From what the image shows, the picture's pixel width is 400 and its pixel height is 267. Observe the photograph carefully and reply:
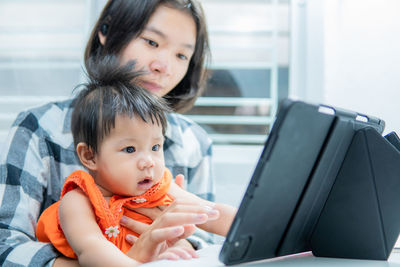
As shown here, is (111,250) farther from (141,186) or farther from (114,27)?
(114,27)

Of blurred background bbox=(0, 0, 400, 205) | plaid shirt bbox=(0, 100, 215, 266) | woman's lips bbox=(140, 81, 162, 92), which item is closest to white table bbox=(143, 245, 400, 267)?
plaid shirt bbox=(0, 100, 215, 266)

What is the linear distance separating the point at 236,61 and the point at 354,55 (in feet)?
1.70

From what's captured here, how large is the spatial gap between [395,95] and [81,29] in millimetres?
1234

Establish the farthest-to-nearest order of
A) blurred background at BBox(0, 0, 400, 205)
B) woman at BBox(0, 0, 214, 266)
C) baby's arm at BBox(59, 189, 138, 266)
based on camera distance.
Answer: blurred background at BBox(0, 0, 400, 205)
woman at BBox(0, 0, 214, 266)
baby's arm at BBox(59, 189, 138, 266)

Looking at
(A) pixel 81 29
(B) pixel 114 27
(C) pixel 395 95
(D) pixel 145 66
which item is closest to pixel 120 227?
(D) pixel 145 66

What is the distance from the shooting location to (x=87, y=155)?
961mm

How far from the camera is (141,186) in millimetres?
925

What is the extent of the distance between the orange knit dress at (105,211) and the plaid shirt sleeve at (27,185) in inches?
1.1

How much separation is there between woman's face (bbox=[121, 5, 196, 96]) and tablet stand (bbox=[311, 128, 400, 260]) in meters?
0.65

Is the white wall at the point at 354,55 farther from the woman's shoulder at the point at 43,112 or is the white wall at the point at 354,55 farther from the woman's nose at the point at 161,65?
the woman's shoulder at the point at 43,112

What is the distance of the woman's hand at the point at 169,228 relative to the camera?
2.42ft

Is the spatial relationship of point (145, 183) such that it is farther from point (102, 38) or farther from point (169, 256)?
point (102, 38)

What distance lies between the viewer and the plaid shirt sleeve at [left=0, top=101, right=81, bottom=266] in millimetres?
921

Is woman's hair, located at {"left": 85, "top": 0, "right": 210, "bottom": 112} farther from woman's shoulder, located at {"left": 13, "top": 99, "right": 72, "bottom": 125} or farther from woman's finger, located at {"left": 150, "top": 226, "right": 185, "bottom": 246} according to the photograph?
woman's finger, located at {"left": 150, "top": 226, "right": 185, "bottom": 246}
